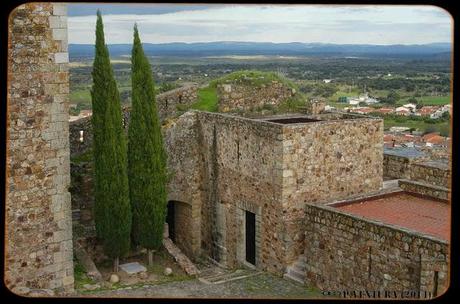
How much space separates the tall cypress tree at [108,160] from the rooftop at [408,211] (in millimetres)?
4470

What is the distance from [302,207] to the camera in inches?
509

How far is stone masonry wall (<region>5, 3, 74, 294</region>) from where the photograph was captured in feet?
31.2

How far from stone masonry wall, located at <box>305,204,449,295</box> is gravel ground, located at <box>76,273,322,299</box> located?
0.48 meters

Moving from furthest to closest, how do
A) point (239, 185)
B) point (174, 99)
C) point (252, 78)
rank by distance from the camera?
point (252, 78) → point (174, 99) → point (239, 185)

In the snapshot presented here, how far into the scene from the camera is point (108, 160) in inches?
481

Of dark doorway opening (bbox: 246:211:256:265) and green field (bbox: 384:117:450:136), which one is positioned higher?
green field (bbox: 384:117:450:136)

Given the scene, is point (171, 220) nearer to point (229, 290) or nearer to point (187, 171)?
point (187, 171)

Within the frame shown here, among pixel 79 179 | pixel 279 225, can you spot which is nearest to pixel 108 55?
pixel 79 179

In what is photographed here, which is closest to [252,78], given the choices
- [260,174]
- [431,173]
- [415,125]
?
[415,125]

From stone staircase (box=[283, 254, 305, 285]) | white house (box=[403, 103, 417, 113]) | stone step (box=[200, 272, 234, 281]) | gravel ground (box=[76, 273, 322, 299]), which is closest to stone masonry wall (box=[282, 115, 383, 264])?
stone staircase (box=[283, 254, 305, 285])

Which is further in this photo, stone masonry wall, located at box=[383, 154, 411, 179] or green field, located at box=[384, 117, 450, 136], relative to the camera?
green field, located at box=[384, 117, 450, 136]

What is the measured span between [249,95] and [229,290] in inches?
304

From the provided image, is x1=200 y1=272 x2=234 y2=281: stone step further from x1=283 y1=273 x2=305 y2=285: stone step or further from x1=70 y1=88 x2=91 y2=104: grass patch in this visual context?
x1=70 y1=88 x2=91 y2=104: grass patch

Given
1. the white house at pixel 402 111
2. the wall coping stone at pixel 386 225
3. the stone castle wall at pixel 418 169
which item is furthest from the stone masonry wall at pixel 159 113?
the wall coping stone at pixel 386 225
